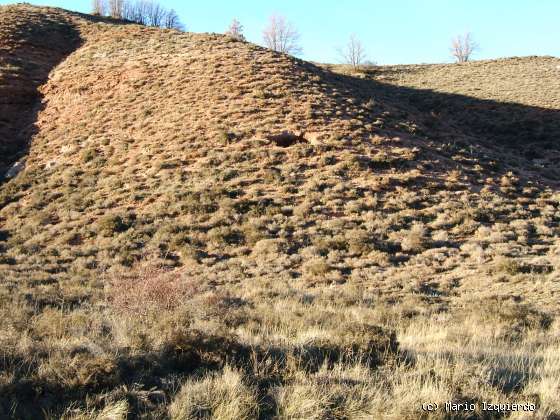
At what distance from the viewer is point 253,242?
14.4 m

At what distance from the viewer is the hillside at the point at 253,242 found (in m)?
4.49

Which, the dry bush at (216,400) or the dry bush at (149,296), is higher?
the dry bush at (216,400)

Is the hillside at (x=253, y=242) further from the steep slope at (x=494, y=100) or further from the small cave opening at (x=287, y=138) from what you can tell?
the steep slope at (x=494, y=100)

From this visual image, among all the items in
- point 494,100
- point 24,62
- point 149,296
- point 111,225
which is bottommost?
point 111,225

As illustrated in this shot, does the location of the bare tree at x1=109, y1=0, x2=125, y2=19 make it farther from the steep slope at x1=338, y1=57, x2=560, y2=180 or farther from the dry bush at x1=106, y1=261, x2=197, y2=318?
the dry bush at x1=106, y1=261, x2=197, y2=318

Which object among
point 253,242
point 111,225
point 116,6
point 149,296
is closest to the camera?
point 149,296

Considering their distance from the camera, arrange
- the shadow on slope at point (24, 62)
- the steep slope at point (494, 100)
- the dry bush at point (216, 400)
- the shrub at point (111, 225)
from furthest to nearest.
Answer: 1. the steep slope at point (494, 100)
2. the shadow on slope at point (24, 62)
3. the shrub at point (111, 225)
4. the dry bush at point (216, 400)

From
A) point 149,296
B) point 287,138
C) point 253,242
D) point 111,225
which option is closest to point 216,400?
point 149,296

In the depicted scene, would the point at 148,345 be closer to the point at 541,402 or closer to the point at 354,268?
the point at 541,402

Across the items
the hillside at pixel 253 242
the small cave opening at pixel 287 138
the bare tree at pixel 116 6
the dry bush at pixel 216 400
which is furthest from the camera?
the bare tree at pixel 116 6

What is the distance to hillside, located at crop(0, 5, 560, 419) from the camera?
4.49 metres

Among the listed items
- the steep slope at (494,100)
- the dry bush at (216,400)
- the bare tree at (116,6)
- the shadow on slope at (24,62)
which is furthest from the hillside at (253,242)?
the bare tree at (116,6)

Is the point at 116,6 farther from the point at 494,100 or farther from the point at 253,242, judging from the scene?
the point at 253,242

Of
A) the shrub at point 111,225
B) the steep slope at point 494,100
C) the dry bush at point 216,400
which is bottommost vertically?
the shrub at point 111,225
